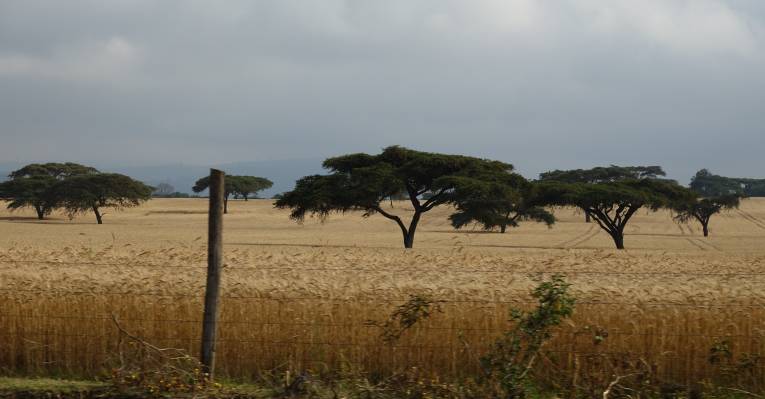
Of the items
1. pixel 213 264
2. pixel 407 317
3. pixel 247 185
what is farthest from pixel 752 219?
pixel 213 264

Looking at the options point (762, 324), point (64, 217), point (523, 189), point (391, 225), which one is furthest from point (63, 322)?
point (64, 217)

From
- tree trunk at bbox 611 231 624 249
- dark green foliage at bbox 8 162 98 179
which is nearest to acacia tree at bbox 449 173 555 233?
tree trunk at bbox 611 231 624 249

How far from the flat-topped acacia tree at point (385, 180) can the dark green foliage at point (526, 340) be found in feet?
117

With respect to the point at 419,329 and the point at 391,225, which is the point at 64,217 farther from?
the point at 419,329

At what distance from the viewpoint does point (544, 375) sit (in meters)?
8.70

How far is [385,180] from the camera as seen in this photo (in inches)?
1788

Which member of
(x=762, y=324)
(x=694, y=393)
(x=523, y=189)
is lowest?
(x=694, y=393)

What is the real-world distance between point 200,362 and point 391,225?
7753 centimetres

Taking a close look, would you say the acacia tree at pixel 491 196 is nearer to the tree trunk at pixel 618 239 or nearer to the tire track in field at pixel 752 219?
the tree trunk at pixel 618 239

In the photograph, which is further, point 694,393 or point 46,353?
point 46,353

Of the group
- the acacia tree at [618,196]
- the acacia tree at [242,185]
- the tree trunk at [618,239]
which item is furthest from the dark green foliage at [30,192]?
the tree trunk at [618,239]

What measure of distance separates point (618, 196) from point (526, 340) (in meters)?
44.9

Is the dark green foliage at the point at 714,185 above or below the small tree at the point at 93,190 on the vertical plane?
above

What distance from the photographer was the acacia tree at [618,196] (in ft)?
167
